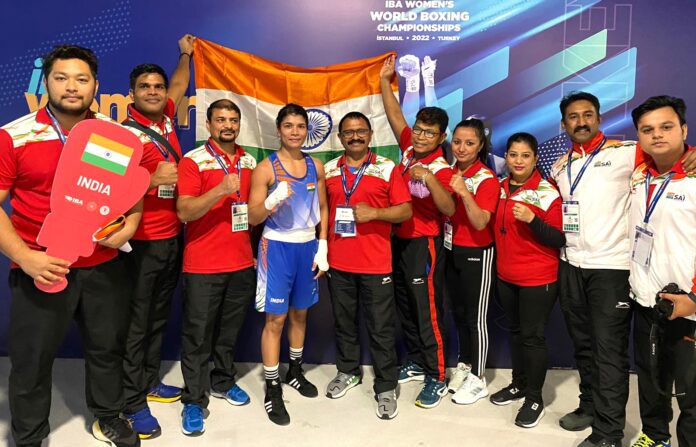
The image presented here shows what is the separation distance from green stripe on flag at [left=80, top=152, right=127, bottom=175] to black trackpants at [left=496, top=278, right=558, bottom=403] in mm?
2064

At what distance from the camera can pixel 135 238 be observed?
8.84 ft

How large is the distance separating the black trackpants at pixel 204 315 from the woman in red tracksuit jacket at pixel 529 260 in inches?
57.9

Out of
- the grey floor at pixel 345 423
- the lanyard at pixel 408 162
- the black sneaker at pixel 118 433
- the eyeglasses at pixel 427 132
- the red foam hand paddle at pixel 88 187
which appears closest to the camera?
the red foam hand paddle at pixel 88 187

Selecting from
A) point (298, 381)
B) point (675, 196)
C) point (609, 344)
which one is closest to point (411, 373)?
point (298, 381)

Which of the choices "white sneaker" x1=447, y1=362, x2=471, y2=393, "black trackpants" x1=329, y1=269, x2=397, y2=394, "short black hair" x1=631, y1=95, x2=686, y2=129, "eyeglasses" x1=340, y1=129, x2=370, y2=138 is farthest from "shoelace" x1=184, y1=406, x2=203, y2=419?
"short black hair" x1=631, y1=95, x2=686, y2=129

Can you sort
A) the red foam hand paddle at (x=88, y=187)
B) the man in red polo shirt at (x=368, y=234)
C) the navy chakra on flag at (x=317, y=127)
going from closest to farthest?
the red foam hand paddle at (x=88, y=187) → the man in red polo shirt at (x=368, y=234) → the navy chakra on flag at (x=317, y=127)

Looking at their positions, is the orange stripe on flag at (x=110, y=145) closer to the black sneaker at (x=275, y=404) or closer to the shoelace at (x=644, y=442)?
the black sneaker at (x=275, y=404)

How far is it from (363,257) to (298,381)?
96cm

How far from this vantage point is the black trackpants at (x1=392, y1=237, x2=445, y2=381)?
297cm

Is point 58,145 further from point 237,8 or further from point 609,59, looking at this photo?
point 609,59

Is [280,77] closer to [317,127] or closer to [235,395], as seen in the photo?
[317,127]

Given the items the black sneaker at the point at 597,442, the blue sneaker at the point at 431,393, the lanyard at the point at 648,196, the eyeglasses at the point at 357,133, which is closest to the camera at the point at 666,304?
the lanyard at the point at 648,196

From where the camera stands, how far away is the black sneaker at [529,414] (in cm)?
274

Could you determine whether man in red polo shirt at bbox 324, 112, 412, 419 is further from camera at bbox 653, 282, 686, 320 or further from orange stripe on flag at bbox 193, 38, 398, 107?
camera at bbox 653, 282, 686, 320
